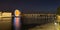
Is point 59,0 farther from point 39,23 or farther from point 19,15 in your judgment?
point 19,15

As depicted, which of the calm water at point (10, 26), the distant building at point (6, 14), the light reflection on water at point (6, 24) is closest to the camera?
the calm water at point (10, 26)

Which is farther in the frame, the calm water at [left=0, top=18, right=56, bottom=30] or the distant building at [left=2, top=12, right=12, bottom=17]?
the distant building at [left=2, top=12, right=12, bottom=17]

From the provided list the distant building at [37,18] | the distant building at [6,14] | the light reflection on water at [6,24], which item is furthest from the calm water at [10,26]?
the distant building at [37,18]

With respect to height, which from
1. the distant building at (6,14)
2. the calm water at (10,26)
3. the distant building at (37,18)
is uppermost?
the distant building at (6,14)

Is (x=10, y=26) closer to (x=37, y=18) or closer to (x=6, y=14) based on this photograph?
(x=6, y=14)

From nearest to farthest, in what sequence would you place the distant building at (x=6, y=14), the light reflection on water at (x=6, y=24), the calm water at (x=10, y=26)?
the calm water at (x=10, y=26), the light reflection on water at (x=6, y=24), the distant building at (x=6, y=14)

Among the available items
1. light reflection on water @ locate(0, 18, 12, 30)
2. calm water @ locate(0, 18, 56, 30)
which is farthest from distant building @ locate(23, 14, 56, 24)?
light reflection on water @ locate(0, 18, 12, 30)

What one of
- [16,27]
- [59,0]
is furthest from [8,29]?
[59,0]

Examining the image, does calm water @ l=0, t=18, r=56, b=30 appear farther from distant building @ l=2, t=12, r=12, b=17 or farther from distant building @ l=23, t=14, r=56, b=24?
distant building @ l=23, t=14, r=56, b=24

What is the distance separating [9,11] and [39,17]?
1.14m

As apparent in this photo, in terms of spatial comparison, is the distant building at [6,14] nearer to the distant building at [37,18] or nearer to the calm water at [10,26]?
the calm water at [10,26]

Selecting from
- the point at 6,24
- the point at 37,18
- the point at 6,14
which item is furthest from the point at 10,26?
the point at 37,18

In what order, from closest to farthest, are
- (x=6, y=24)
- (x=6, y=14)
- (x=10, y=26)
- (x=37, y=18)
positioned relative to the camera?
(x=10, y=26) < (x=6, y=24) < (x=6, y=14) < (x=37, y=18)

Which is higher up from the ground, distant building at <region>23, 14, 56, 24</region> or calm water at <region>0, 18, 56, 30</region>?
distant building at <region>23, 14, 56, 24</region>
